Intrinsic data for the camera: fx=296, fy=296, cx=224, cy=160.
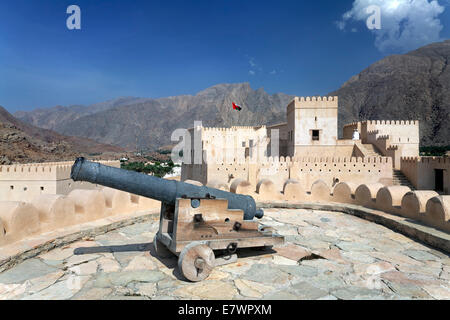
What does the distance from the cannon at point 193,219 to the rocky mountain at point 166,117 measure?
254 feet

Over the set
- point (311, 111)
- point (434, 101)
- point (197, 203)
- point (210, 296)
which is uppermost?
point (434, 101)

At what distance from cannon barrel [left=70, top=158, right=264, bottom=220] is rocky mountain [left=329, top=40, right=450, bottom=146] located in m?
71.6

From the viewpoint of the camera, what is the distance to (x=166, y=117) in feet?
402

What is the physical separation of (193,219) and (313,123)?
60.8 feet

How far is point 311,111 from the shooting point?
20.3 meters

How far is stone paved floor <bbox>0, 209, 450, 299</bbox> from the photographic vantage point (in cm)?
268

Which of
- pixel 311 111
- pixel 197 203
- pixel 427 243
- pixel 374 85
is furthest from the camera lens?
pixel 374 85

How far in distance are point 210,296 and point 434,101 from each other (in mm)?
82716

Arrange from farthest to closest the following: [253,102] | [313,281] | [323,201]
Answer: [253,102] → [323,201] → [313,281]

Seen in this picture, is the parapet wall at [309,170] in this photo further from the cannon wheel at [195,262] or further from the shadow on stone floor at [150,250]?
the cannon wheel at [195,262]

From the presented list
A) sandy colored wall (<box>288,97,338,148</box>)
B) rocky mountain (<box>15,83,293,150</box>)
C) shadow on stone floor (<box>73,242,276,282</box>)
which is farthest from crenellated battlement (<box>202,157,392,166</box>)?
rocky mountain (<box>15,83,293,150</box>)

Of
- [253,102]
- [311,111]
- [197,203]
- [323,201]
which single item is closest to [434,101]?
[253,102]

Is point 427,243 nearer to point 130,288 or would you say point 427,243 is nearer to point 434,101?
point 130,288

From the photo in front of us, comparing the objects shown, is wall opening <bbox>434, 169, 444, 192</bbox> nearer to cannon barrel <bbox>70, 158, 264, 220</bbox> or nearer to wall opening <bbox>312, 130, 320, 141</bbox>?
wall opening <bbox>312, 130, 320, 141</bbox>
